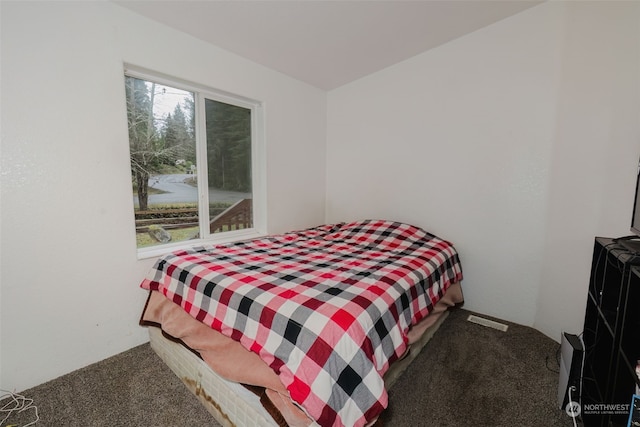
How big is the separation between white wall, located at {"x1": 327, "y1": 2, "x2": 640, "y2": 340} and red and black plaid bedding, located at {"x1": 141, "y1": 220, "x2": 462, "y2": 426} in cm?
45

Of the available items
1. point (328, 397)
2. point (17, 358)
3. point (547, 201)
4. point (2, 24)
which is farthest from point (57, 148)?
point (547, 201)

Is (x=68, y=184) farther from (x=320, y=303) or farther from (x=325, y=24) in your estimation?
(x=325, y=24)

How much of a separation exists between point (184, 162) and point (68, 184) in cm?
82

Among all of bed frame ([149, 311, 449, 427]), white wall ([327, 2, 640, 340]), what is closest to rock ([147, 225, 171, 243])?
bed frame ([149, 311, 449, 427])

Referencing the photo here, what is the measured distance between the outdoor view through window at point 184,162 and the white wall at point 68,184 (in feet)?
0.80

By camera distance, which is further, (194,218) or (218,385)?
(194,218)

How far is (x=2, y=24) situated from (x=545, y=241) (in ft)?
11.8

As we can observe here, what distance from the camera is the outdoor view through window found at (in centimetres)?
210

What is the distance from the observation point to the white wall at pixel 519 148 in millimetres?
1648

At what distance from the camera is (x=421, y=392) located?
1.49 m

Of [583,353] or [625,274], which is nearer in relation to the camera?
[625,274]

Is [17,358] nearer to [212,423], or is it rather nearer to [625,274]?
[212,423]

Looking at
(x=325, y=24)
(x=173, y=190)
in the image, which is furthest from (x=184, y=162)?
(x=325, y=24)

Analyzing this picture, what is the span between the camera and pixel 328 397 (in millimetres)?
923
